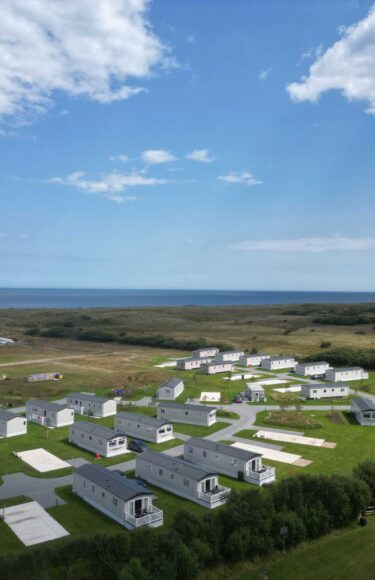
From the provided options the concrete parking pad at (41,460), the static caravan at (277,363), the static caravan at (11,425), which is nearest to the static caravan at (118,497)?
the concrete parking pad at (41,460)

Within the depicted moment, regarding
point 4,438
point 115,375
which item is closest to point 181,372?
point 115,375

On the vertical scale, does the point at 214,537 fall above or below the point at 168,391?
above

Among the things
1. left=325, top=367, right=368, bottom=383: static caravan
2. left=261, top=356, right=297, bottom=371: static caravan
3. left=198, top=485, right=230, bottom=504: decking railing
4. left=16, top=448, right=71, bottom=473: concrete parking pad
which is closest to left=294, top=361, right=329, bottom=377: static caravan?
left=325, top=367, right=368, bottom=383: static caravan

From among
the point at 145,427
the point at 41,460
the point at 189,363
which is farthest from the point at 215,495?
the point at 189,363

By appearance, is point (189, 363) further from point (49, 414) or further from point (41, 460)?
point (41, 460)

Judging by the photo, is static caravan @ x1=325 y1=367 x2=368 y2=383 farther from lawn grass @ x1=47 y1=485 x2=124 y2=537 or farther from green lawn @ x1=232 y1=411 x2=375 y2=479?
lawn grass @ x1=47 y1=485 x2=124 y2=537

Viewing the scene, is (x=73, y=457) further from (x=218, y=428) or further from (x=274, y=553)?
(x=274, y=553)

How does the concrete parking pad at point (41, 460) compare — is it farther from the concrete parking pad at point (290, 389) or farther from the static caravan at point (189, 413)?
the concrete parking pad at point (290, 389)
